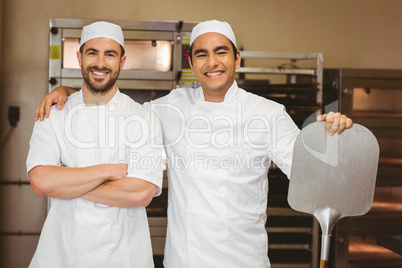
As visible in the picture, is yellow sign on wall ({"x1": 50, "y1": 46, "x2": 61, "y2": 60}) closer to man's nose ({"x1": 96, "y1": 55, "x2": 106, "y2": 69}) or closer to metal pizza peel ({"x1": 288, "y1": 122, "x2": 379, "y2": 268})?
man's nose ({"x1": 96, "y1": 55, "x2": 106, "y2": 69})

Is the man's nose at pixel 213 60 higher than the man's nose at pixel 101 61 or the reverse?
higher

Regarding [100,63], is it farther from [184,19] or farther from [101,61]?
[184,19]

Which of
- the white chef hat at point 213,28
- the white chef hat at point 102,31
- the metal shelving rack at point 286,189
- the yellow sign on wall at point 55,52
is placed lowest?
the metal shelving rack at point 286,189

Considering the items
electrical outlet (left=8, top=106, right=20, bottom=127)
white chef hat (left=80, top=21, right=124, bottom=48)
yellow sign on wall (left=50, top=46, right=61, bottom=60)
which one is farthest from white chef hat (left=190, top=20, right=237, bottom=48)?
electrical outlet (left=8, top=106, right=20, bottom=127)

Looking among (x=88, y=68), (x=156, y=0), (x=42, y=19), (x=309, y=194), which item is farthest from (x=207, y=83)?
(x=42, y=19)

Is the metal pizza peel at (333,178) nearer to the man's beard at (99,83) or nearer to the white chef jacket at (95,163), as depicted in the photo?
the white chef jacket at (95,163)

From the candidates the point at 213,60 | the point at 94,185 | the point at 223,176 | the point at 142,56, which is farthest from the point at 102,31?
the point at 142,56

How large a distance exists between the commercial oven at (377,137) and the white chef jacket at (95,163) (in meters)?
1.87

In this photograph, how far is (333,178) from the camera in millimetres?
1173

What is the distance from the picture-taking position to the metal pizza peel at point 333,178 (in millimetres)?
1171

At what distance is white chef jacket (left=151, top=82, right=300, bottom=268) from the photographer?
1669 millimetres

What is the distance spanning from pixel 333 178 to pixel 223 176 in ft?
1.95

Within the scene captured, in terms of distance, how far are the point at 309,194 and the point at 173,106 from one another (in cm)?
87

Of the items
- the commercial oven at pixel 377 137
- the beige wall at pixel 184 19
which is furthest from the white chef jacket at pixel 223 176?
the beige wall at pixel 184 19
